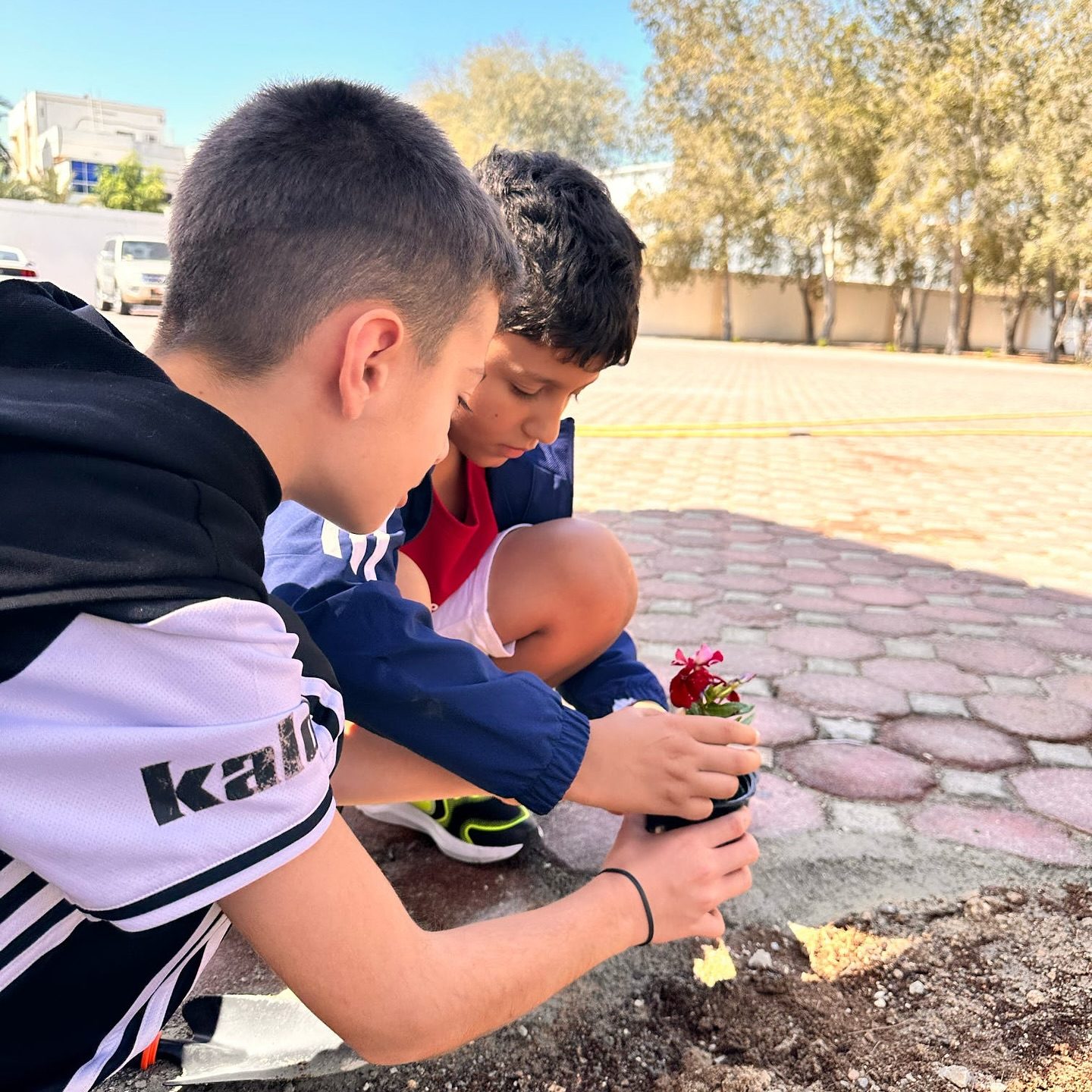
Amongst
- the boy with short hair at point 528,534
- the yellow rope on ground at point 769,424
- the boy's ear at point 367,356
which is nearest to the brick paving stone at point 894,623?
the boy with short hair at point 528,534

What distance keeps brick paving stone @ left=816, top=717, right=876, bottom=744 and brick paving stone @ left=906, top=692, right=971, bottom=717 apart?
177 millimetres

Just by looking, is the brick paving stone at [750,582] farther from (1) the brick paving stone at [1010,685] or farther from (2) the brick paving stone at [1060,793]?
(2) the brick paving stone at [1060,793]

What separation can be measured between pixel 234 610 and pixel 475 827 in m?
1.09

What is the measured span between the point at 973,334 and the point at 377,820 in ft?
141

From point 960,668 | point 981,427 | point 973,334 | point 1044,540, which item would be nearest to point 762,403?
point 981,427

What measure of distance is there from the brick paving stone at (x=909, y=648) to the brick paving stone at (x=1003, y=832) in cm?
92

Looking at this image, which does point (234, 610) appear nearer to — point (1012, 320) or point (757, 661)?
point (757, 661)

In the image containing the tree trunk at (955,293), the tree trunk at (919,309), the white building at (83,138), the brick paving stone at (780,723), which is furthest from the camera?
the white building at (83,138)

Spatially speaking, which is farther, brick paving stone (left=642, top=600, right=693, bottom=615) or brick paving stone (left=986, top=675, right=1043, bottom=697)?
brick paving stone (left=642, top=600, right=693, bottom=615)

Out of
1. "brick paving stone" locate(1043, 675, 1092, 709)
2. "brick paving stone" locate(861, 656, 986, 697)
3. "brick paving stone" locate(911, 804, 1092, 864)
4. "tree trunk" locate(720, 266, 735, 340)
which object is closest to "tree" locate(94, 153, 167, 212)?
"tree trunk" locate(720, 266, 735, 340)

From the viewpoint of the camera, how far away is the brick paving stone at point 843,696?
2473 millimetres

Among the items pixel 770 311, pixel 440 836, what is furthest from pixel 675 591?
pixel 770 311

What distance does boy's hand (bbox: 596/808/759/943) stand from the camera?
1282 mm

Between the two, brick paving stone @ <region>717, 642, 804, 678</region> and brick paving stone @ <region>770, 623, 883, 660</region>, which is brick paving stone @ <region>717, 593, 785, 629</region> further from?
brick paving stone @ <region>717, 642, 804, 678</region>
